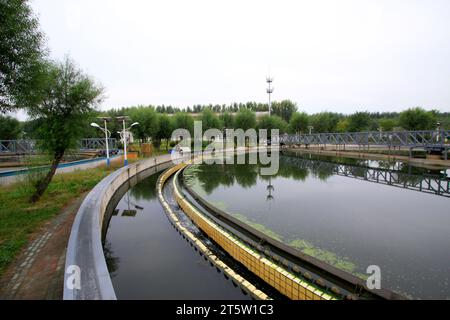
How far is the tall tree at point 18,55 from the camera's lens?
6.52m

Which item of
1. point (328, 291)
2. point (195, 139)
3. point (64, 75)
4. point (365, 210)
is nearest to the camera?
point (328, 291)

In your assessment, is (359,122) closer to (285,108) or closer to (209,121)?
(209,121)

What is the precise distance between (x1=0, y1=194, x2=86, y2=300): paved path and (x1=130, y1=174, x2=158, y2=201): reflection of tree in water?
682cm

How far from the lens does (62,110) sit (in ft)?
40.4

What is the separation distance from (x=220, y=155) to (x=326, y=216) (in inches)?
997

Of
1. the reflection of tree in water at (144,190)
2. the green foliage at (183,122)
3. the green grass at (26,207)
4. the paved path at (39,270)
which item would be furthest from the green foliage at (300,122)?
A: the paved path at (39,270)

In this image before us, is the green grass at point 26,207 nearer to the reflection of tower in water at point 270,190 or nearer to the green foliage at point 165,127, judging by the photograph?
the reflection of tower in water at point 270,190

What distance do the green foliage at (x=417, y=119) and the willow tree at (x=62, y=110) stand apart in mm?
46840

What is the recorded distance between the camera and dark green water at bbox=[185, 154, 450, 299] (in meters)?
6.23

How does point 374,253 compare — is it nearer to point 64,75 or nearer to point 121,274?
point 121,274

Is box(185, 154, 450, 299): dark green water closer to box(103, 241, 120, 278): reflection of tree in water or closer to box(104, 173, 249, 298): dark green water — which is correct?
box(104, 173, 249, 298): dark green water

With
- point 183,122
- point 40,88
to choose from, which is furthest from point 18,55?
point 183,122
